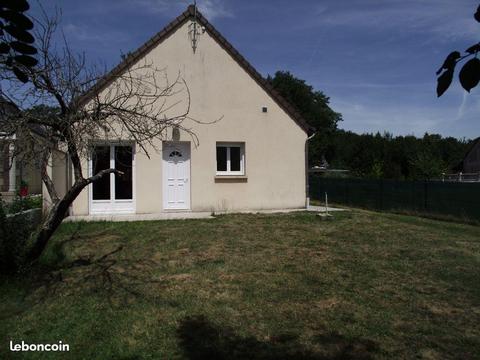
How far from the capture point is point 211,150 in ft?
43.6

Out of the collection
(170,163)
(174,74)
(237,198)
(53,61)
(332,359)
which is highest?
(174,74)

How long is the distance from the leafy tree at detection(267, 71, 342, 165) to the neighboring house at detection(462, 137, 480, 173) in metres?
18.8

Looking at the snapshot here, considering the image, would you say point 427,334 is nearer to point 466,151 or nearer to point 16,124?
point 16,124

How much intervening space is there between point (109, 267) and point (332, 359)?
4.17 meters

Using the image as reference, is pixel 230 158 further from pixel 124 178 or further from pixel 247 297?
pixel 247 297

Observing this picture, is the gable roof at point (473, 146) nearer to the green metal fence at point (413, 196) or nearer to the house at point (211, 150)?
the green metal fence at point (413, 196)

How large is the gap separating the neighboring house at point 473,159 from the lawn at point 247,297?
2255 inches

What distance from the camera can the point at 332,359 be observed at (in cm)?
381

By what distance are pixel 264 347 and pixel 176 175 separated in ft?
31.4

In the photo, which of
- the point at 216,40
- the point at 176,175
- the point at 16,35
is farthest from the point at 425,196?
the point at 16,35

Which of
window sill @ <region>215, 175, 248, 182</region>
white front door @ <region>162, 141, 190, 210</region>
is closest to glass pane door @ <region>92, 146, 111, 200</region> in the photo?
white front door @ <region>162, 141, 190, 210</region>

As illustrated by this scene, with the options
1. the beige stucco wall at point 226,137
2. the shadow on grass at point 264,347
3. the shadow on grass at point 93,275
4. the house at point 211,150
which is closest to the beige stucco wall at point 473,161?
the beige stucco wall at point 226,137

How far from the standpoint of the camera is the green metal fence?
14.2 m

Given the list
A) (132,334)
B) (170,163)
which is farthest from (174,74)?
(132,334)
